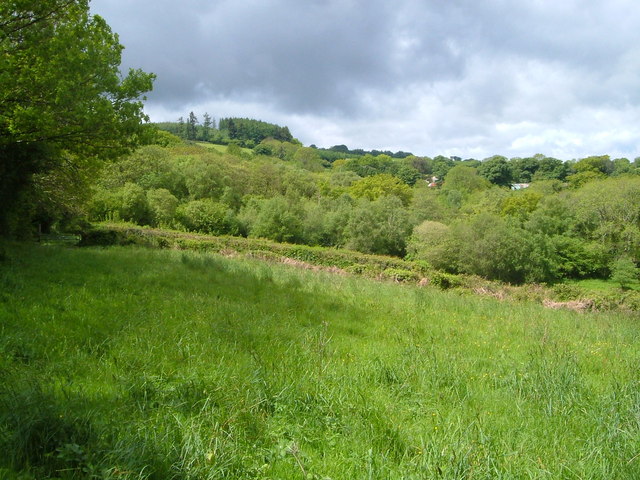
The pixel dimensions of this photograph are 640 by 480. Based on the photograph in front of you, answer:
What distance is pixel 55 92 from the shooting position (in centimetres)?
934

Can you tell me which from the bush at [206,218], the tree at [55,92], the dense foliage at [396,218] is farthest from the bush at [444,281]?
the bush at [206,218]

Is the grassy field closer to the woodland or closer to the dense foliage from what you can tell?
the dense foliage

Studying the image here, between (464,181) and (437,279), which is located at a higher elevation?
(464,181)

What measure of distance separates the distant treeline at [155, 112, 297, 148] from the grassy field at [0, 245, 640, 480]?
A: 111 metres

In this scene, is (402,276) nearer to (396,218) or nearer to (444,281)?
(444,281)

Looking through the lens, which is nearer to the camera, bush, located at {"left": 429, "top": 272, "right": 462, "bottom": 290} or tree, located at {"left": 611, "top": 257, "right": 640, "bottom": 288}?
bush, located at {"left": 429, "top": 272, "right": 462, "bottom": 290}

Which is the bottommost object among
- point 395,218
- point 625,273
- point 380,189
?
point 625,273

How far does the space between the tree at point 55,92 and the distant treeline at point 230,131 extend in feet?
336

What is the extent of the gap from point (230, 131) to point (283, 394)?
437 feet

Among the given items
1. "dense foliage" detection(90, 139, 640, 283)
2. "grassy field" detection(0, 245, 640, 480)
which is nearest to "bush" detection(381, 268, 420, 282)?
"grassy field" detection(0, 245, 640, 480)

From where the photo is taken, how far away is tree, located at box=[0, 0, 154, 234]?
29.4ft

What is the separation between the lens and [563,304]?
15.9 meters

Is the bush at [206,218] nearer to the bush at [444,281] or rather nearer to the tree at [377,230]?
the tree at [377,230]

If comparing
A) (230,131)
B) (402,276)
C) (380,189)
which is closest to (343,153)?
(230,131)
